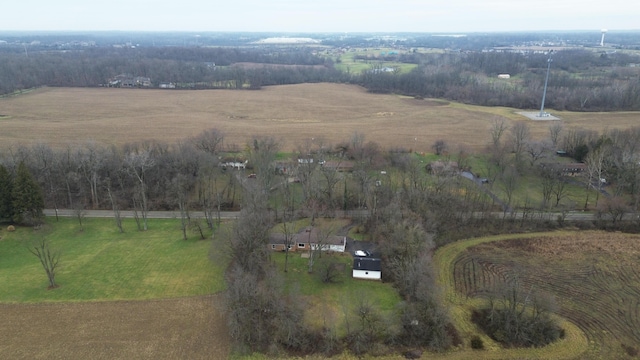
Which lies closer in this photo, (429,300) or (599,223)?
(429,300)

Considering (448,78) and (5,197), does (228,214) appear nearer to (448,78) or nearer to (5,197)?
(5,197)

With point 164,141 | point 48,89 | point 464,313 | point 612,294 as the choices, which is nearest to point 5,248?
point 164,141

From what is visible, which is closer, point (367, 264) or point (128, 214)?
point (367, 264)

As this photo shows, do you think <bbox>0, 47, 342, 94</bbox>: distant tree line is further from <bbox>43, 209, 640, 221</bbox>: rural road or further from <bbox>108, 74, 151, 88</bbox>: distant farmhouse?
<bbox>43, 209, 640, 221</bbox>: rural road

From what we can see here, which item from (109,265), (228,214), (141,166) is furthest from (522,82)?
(109,265)

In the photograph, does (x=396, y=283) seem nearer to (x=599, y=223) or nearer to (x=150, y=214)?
(x=599, y=223)
